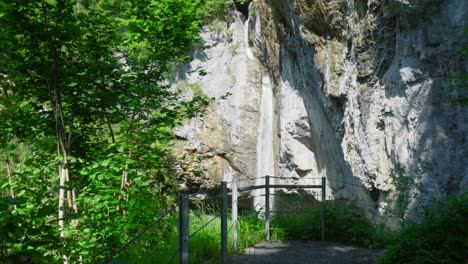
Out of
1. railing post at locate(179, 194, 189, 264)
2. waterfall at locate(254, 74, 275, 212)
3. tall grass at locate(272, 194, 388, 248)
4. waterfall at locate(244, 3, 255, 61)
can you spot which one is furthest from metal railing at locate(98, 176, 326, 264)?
waterfall at locate(244, 3, 255, 61)

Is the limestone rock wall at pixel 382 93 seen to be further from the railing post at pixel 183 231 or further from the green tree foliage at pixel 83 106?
the railing post at pixel 183 231

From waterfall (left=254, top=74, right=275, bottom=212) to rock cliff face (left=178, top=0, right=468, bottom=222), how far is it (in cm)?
39

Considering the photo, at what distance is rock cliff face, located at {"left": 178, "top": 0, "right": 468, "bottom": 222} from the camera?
6758 millimetres

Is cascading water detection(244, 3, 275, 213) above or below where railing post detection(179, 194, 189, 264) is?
above

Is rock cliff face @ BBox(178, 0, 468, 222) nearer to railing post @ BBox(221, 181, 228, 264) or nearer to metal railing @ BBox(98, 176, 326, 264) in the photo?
metal railing @ BBox(98, 176, 326, 264)

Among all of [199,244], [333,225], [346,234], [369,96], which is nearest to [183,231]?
[199,244]

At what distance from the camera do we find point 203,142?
1802 centimetres

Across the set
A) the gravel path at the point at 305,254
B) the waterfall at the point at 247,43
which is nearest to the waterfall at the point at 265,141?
the waterfall at the point at 247,43

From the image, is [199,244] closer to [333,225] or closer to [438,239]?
[438,239]

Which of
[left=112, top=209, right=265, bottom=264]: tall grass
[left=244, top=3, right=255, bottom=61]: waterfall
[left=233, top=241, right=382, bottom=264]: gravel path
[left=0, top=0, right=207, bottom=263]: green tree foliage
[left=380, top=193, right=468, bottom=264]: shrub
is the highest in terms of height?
[left=244, top=3, right=255, bottom=61]: waterfall

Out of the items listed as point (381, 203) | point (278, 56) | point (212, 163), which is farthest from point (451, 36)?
point (212, 163)

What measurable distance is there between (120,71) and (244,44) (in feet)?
41.1

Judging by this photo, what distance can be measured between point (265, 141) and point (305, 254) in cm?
884

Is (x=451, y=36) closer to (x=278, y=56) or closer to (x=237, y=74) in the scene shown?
(x=278, y=56)
